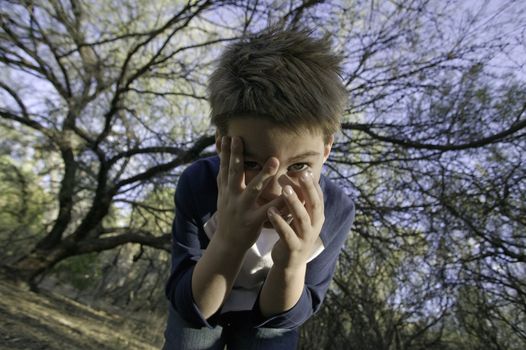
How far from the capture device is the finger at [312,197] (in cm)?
120

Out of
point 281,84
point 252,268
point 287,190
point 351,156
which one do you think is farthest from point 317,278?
point 351,156

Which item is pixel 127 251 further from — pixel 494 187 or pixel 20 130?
pixel 494 187

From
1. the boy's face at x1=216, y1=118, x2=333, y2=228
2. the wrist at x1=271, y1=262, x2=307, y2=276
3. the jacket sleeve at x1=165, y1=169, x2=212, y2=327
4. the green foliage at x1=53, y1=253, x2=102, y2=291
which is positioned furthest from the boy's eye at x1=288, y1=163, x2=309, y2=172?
the green foliage at x1=53, y1=253, x2=102, y2=291

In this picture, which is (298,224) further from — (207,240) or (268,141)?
(207,240)

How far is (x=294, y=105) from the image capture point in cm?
126

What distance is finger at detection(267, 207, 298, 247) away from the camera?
116cm

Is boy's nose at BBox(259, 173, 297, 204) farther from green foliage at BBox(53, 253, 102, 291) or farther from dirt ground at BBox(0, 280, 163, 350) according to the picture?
green foliage at BBox(53, 253, 102, 291)

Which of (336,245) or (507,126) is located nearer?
(336,245)

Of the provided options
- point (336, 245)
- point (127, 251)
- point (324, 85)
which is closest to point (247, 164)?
point (324, 85)

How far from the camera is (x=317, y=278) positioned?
1.64m

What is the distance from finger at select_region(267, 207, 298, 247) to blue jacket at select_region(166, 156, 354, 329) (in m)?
0.32

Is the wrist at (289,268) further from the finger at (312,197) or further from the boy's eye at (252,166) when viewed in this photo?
the boy's eye at (252,166)

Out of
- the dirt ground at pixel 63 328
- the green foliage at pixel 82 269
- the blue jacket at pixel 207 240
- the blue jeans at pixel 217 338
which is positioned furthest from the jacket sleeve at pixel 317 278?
the green foliage at pixel 82 269

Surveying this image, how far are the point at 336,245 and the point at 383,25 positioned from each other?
9.99 ft
